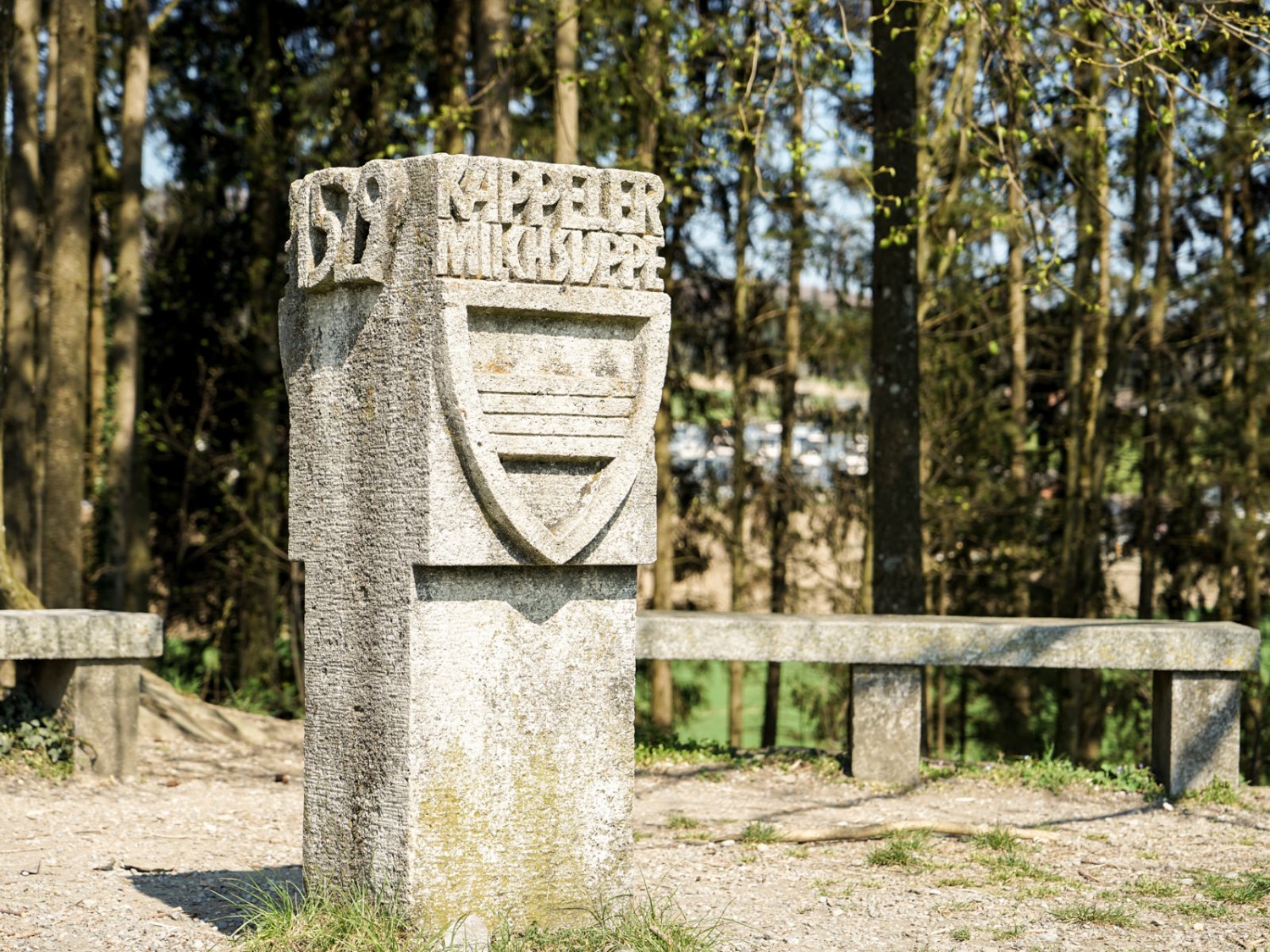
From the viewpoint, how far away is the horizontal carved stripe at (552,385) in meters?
4.20

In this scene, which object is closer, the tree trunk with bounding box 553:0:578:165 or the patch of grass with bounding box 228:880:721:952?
the patch of grass with bounding box 228:880:721:952

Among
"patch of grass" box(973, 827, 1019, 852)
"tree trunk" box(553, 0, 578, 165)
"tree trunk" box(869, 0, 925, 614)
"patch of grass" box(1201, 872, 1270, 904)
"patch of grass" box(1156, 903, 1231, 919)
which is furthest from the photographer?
"tree trunk" box(553, 0, 578, 165)

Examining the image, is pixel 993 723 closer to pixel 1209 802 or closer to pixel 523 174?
pixel 1209 802

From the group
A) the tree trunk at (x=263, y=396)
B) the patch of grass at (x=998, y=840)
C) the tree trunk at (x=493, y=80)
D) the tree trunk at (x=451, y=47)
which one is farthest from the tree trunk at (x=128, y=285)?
the patch of grass at (x=998, y=840)

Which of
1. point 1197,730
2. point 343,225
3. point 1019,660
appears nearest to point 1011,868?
point 1019,660

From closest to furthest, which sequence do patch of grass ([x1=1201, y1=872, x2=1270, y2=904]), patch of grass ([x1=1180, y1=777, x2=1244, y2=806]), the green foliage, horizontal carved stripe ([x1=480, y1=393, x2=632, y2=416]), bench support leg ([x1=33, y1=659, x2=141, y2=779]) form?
horizontal carved stripe ([x1=480, y1=393, x2=632, y2=416]), patch of grass ([x1=1201, y1=872, x2=1270, y2=904]), patch of grass ([x1=1180, y1=777, x2=1244, y2=806]), the green foliage, bench support leg ([x1=33, y1=659, x2=141, y2=779])

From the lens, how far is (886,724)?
7418 millimetres

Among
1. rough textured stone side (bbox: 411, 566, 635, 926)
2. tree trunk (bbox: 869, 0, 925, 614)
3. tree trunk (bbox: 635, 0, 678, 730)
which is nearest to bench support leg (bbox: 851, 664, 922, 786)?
tree trunk (bbox: 869, 0, 925, 614)

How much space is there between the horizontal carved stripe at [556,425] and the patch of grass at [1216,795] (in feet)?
13.6

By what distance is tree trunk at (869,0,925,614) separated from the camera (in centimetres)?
913

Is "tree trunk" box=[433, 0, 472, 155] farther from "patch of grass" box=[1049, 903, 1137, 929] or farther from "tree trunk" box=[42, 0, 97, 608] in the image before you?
"patch of grass" box=[1049, 903, 1137, 929]

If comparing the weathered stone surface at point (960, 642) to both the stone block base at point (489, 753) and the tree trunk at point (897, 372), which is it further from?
the stone block base at point (489, 753)

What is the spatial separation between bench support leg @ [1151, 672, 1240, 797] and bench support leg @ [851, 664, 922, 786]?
118cm

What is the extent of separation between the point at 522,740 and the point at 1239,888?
107 inches
